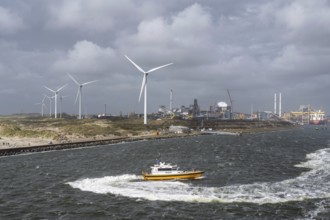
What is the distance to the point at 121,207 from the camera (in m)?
58.6

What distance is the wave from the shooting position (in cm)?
6350

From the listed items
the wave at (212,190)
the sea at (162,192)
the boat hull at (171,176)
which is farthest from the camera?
the boat hull at (171,176)

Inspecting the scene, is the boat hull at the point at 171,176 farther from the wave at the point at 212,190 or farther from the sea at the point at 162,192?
the sea at the point at 162,192

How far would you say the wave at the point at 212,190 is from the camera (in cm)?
6350

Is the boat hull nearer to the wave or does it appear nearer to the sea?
the wave

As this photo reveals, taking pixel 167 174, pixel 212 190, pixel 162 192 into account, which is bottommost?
pixel 162 192

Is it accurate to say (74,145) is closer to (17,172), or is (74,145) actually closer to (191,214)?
(17,172)

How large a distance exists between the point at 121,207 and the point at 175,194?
457 inches

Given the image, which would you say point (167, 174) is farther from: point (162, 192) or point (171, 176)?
point (162, 192)

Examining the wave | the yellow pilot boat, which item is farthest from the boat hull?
the wave

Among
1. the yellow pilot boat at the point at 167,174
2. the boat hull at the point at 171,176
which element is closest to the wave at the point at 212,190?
the boat hull at the point at 171,176

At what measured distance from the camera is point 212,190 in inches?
2731

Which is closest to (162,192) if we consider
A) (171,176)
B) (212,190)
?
(212,190)

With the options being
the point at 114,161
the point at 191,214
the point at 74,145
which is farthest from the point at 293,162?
the point at 74,145
